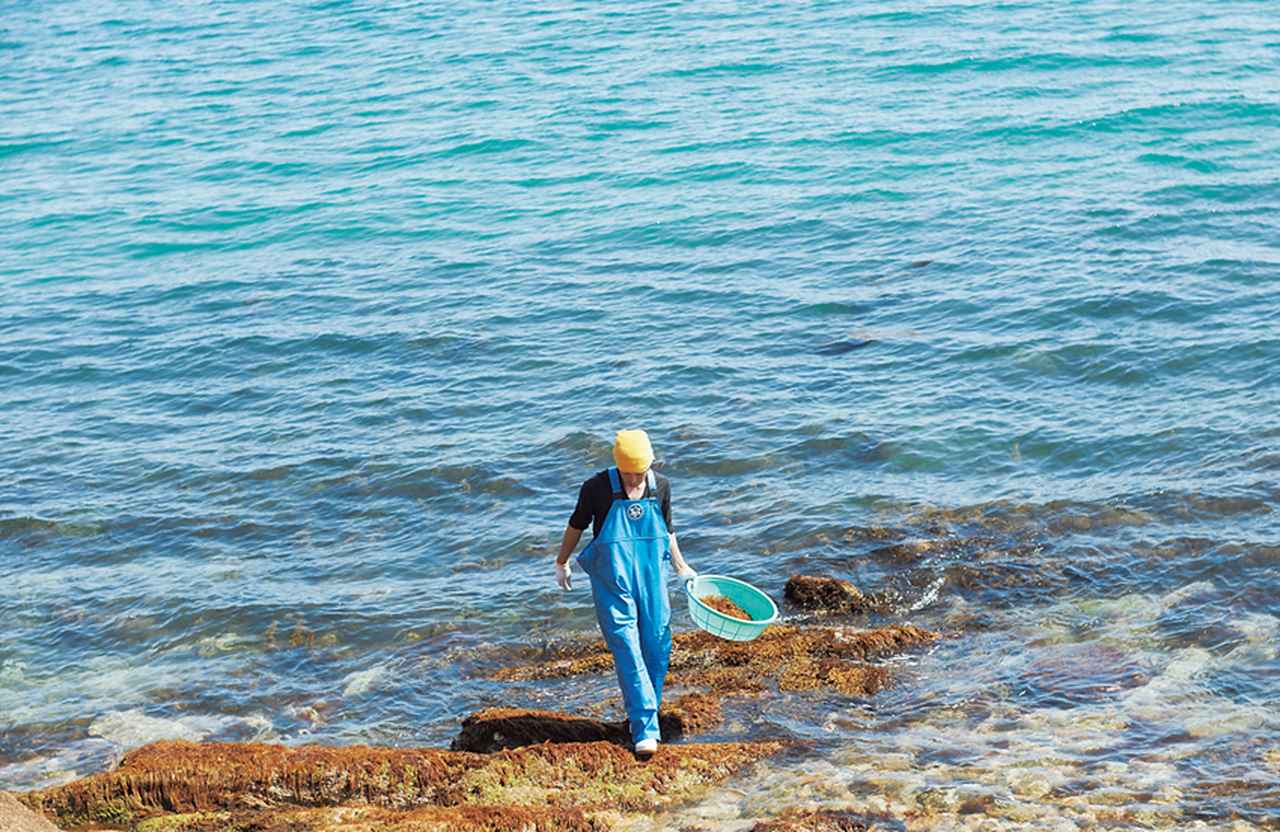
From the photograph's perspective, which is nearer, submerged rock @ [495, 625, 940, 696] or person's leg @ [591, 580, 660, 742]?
person's leg @ [591, 580, 660, 742]

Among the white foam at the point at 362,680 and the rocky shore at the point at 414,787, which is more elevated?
the rocky shore at the point at 414,787

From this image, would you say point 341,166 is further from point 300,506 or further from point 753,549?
point 753,549

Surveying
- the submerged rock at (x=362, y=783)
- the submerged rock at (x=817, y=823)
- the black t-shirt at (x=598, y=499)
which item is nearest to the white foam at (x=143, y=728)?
the submerged rock at (x=362, y=783)

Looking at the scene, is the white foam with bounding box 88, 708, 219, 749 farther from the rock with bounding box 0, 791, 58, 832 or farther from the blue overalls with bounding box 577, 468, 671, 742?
the blue overalls with bounding box 577, 468, 671, 742

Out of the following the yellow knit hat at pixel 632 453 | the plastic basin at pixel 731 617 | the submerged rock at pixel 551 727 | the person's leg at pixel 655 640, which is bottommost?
the submerged rock at pixel 551 727

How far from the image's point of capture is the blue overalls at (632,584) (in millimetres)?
8172

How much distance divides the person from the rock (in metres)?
3.08

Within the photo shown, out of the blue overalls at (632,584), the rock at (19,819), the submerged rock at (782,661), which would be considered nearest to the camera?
the rock at (19,819)

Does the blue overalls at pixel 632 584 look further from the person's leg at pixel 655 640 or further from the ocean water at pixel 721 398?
the ocean water at pixel 721 398

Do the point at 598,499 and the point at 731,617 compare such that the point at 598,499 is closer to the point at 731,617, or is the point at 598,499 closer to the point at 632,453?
the point at 632,453

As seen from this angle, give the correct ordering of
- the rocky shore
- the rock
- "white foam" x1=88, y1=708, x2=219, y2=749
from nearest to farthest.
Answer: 1. the rock
2. the rocky shore
3. "white foam" x1=88, y1=708, x2=219, y2=749

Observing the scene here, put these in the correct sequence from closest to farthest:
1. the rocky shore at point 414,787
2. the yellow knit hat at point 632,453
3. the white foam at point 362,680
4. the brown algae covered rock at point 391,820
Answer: the brown algae covered rock at point 391,820
the rocky shore at point 414,787
the yellow knit hat at point 632,453
the white foam at point 362,680

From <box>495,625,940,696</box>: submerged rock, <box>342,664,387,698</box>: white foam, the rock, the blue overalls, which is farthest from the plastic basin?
the rock

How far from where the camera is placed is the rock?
21.7ft
